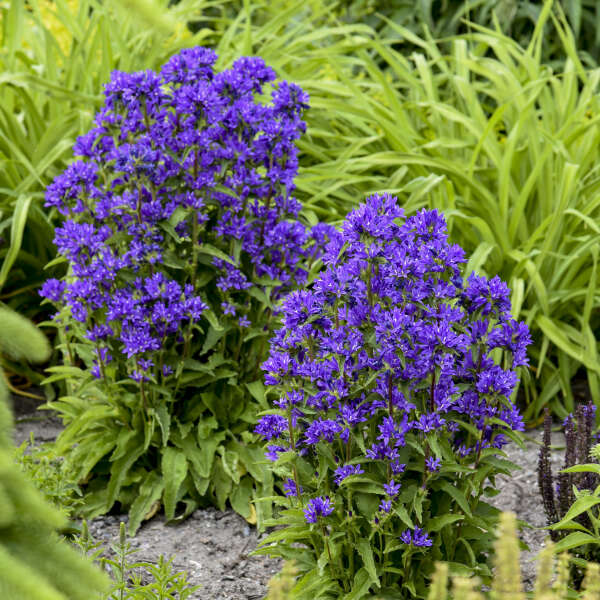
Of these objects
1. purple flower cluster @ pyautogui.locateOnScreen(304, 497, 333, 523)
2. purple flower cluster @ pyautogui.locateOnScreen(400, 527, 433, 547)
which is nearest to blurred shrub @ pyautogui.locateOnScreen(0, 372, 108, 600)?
purple flower cluster @ pyautogui.locateOnScreen(304, 497, 333, 523)

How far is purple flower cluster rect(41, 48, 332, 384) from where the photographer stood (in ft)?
8.30

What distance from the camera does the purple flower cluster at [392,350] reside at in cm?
184

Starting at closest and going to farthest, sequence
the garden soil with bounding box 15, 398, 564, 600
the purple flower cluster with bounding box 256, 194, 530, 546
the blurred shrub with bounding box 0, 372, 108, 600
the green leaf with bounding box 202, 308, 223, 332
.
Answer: the blurred shrub with bounding box 0, 372, 108, 600, the purple flower cluster with bounding box 256, 194, 530, 546, the garden soil with bounding box 15, 398, 564, 600, the green leaf with bounding box 202, 308, 223, 332

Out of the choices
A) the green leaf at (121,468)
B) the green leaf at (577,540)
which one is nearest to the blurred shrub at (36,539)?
the green leaf at (577,540)

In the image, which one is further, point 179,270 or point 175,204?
point 179,270

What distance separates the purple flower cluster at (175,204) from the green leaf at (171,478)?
0.29m

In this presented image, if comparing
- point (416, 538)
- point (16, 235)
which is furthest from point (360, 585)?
point (16, 235)

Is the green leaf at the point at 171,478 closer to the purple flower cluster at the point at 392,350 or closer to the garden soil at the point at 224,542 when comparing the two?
the garden soil at the point at 224,542

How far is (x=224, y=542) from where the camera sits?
2.66 metres

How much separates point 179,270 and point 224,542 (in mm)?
861

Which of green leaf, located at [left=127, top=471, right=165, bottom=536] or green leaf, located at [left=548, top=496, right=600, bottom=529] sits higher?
green leaf, located at [left=548, top=496, right=600, bottom=529]

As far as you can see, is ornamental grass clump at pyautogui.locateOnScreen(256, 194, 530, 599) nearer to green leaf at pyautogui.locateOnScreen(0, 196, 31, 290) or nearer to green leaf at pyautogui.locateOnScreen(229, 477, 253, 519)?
green leaf at pyautogui.locateOnScreen(229, 477, 253, 519)

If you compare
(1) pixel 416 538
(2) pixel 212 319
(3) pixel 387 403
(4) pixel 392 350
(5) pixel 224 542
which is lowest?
(5) pixel 224 542

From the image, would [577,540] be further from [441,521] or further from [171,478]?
[171,478]
